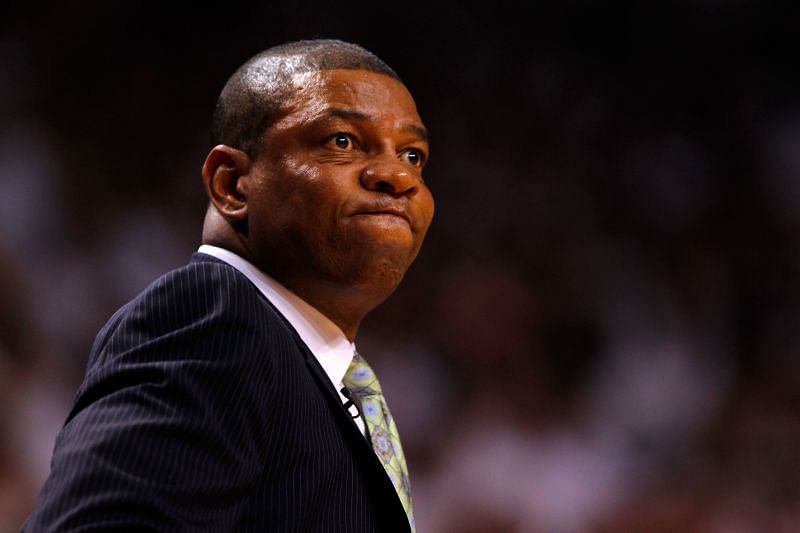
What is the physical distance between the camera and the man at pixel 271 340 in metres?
0.60

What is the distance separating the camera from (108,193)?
1625 millimetres

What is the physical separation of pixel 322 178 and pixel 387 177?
0.06 meters

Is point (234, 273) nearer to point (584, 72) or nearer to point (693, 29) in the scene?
point (584, 72)

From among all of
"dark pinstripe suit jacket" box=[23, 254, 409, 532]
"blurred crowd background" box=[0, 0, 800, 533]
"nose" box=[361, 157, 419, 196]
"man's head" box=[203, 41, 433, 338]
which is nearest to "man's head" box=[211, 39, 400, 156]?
"man's head" box=[203, 41, 433, 338]

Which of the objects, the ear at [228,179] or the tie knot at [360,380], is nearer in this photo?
the ear at [228,179]

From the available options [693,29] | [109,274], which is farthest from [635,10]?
[109,274]

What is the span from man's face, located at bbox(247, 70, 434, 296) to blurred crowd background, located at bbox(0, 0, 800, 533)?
825 millimetres

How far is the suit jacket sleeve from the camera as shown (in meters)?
0.58

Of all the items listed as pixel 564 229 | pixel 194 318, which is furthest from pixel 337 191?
pixel 564 229

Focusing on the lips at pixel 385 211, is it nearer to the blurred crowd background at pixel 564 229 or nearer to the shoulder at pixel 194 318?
the shoulder at pixel 194 318

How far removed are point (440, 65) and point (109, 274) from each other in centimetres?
80

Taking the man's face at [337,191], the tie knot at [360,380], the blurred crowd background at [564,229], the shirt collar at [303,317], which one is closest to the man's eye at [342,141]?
the man's face at [337,191]

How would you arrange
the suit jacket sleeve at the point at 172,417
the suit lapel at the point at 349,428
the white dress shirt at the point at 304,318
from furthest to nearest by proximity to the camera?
the white dress shirt at the point at 304,318 < the suit lapel at the point at 349,428 < the suit jacket sleeve at the point at 172,417

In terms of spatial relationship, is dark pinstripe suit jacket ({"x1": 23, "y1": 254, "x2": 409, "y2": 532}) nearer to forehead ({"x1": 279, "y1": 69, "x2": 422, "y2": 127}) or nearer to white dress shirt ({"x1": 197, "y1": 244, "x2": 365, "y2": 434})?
white dress shirt ({"x1": 197, "y1": 244, "x2": 365, "y2": 434})
